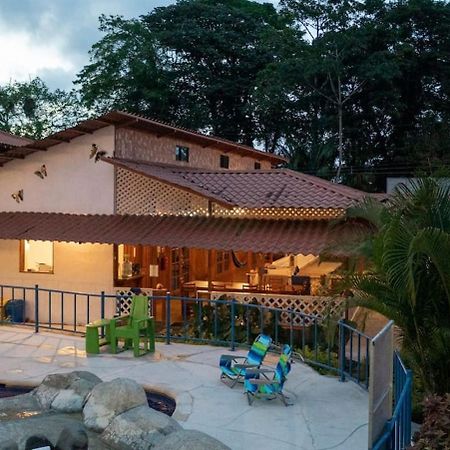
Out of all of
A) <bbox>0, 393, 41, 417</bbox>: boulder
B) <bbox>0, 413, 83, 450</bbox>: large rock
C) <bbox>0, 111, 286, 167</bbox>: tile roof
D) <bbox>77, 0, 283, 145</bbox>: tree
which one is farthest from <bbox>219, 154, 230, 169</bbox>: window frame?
<bbox>77, 0, 283, 145</bbox>: tree

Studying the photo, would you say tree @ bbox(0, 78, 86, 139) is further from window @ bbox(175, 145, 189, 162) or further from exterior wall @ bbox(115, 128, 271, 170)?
window @ bbox(175, 145, 189, 162)

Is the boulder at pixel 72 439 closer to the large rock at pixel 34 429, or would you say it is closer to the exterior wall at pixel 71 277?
the large rock at pixel 34 429

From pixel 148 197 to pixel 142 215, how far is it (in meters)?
0.51

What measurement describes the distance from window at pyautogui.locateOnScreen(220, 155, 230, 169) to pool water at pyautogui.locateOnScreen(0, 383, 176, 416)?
1495 cm

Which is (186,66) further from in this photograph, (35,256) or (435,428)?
(435,428)

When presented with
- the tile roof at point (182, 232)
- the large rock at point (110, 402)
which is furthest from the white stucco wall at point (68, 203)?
the large rock at point (110, 402)

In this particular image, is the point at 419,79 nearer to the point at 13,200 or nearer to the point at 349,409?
the point at 13,200

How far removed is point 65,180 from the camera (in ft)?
56.6

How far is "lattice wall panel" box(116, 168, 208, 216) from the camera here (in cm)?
1647

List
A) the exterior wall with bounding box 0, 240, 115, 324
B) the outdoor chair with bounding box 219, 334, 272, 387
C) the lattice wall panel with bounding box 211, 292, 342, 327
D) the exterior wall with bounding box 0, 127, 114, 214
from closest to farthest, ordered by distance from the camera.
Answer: the outdoor chair with bounding box 219, 334, 272, 387 → the lattice wall panel with bounding box 211, 292, 342, 327 → the exterior wall with bounding box 0, 240, 115, 324 → the exterior wall with bounding box 0, 127, 114, 214

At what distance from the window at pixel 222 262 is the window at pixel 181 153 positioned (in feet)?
10.6

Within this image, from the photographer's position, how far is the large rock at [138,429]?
21.9 feet

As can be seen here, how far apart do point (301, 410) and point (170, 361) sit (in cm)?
313

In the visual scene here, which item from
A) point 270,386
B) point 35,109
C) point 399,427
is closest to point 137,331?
point 270,386
